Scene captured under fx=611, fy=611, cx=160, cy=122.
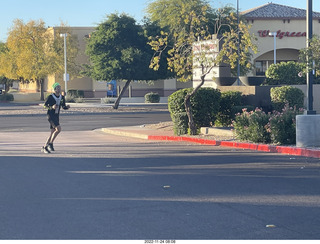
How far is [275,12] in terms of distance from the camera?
70062 millimetres

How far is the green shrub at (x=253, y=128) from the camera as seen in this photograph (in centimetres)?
1816

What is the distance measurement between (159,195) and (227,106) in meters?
Answer: 14.0

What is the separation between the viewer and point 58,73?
6956cm

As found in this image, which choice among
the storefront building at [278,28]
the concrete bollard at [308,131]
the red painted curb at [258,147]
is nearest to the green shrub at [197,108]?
the red painted curb at [258,147]

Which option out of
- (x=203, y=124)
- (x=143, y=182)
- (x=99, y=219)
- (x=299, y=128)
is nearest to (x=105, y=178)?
(x=143, y=182)

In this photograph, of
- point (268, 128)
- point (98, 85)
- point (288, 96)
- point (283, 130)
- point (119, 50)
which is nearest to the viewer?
point (283, 130)

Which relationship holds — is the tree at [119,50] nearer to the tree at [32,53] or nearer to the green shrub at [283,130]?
the tree at [32,53]

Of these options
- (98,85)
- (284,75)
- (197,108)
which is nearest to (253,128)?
(197,108)

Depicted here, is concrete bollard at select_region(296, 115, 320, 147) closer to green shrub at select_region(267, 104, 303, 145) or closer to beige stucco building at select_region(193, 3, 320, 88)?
green shrub at select_region(267, 104, 303, 145)

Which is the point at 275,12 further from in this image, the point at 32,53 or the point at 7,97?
the point at 7,97

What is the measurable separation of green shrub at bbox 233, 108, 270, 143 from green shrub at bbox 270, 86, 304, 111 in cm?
441

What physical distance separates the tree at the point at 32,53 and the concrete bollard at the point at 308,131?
5097cm
